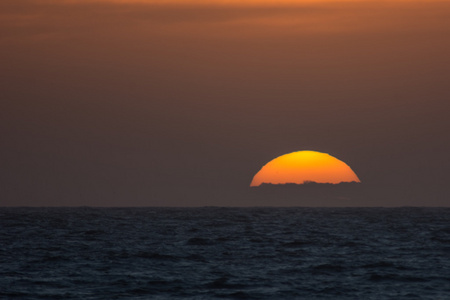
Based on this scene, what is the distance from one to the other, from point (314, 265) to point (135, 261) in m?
10.5

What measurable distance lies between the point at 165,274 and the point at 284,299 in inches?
344

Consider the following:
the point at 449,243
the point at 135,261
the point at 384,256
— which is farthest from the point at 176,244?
the point at 449,243

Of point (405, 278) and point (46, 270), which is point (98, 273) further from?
point (405, 278)

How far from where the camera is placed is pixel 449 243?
185ft

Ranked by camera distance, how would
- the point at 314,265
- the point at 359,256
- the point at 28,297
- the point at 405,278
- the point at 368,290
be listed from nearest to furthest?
the point at 28,297, the point at 368,290, the point at 405,278, the point at 314,265, the point at 359,256

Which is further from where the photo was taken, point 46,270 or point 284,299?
point 46,270

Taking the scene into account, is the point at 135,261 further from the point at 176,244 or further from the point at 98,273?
the point at 176,244

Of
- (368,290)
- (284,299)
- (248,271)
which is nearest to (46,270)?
(248,271)

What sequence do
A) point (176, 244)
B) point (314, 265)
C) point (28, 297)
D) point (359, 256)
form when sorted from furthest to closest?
point (176, 244), point (359, 256), point (314, 265), point (28, 297)

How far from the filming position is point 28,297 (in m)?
29.4

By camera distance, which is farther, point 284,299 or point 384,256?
point 384,256

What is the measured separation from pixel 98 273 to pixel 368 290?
1353 cm

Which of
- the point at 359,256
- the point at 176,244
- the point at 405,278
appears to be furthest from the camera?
the point at 176,244

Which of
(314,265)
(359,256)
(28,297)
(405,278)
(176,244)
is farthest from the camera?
(176,244)
